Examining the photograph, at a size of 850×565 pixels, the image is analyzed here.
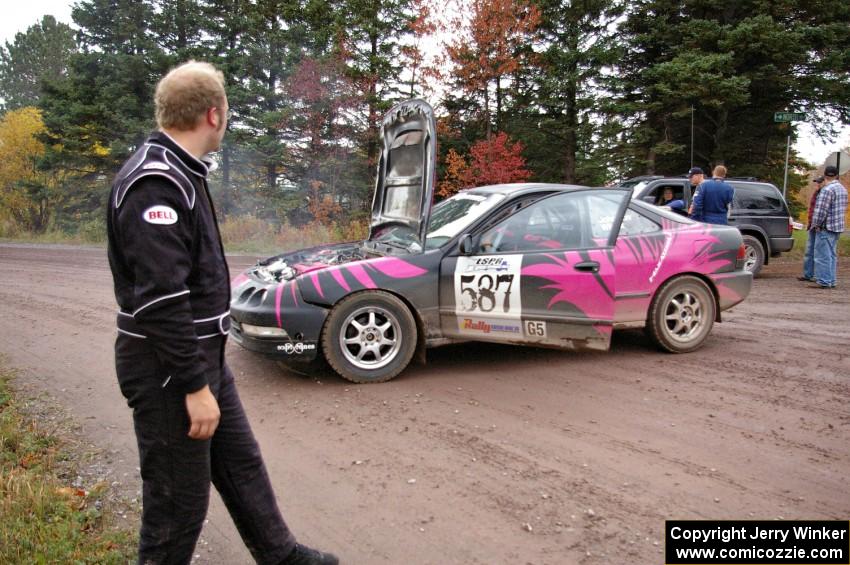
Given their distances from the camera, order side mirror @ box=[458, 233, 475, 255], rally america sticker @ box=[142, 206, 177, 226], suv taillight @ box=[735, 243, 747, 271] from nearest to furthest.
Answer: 1. rally america sticker @ box=[142, 206, 177, 226]
2. side mirror @ box=[458, 233, 475, 255]
3. suv taillight @ box=[735, 243, 747, 271]

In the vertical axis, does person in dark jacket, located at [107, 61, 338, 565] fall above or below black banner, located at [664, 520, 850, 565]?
above

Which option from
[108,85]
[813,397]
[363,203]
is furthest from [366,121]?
[813,397]

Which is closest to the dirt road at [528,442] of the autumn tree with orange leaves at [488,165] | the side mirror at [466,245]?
the side mirror at [466,245]

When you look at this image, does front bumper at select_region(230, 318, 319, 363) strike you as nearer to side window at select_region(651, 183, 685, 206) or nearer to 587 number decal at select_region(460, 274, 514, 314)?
587 number decal at select_region(460, 274, 514, 314)

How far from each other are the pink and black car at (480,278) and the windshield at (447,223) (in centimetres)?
2

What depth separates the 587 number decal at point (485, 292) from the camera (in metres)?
5.12

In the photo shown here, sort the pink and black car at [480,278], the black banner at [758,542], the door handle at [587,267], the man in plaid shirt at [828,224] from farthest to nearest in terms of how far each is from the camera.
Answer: the man in plaid shirt at [828,224], the door handle at [587,267], the pink and black car at [480,278], the black banner at [758,542]

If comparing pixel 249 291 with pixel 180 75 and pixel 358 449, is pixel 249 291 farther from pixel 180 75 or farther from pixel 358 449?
pixel 180 75

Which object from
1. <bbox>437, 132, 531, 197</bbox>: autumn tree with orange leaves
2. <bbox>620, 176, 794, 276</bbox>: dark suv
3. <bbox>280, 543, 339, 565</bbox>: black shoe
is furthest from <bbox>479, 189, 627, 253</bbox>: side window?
<bbox>437, 132, 531, 197</bbox>: autumn tree with orange leaves

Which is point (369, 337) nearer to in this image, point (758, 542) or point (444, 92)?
point (758, 542)

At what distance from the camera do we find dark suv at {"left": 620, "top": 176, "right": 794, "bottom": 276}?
11891 millimetres

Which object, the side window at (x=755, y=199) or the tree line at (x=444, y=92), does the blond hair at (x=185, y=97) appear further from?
the tree line at (x=444, y=92)

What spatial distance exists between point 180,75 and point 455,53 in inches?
805

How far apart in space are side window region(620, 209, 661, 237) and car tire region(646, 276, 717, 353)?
22.0 inches
